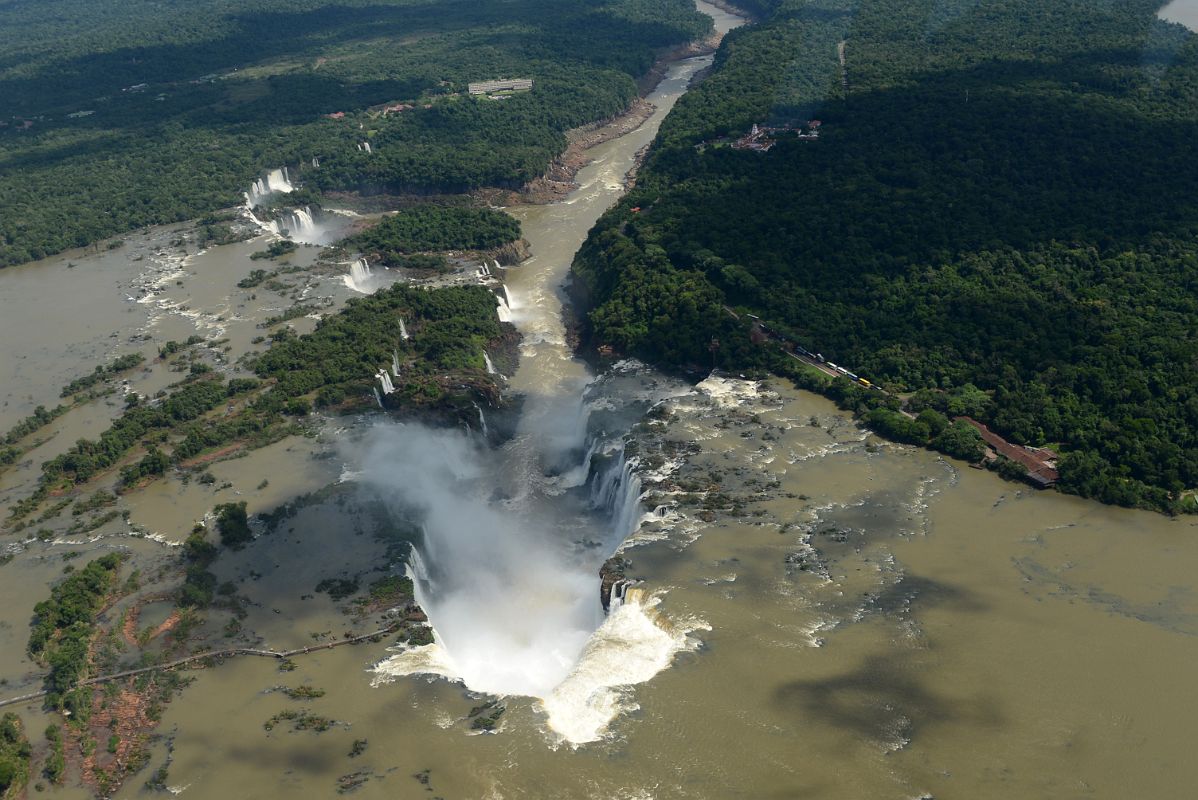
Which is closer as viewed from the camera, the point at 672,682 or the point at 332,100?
the point at 672,682

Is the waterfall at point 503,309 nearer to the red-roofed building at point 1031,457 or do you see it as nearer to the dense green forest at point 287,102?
the dense green forest at point 287,102

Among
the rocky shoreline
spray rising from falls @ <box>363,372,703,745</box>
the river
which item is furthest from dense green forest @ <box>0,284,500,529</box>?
the river

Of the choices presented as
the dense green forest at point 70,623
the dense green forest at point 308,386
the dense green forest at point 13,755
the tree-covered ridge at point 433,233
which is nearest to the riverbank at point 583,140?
the tree-covered ridge at point 433,233

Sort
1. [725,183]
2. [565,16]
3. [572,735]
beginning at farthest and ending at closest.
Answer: [565,16] → [725,183] → [572,735]

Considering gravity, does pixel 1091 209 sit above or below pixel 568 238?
above

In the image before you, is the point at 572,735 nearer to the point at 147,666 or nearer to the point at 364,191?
the point at 147,666

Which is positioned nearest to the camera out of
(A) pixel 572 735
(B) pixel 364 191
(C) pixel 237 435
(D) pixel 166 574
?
(A) pixel 572 735

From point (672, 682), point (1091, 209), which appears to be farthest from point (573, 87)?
point (672, 682)
